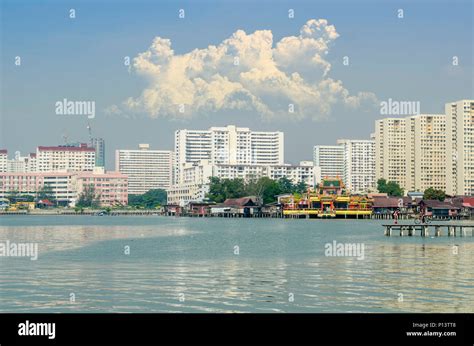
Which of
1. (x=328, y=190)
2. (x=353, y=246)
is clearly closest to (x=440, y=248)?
(x=353, y=246)

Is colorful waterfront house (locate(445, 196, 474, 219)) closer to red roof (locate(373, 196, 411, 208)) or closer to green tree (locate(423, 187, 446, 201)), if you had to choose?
green tree (locate(423, 187, 446, 201))

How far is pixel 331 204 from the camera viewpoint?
165 metres

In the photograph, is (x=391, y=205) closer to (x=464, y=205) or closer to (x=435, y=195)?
(x=435, y=195)

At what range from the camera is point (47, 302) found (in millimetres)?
27781

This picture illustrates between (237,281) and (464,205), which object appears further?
(464,205)

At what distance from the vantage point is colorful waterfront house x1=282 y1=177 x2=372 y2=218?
540 ft

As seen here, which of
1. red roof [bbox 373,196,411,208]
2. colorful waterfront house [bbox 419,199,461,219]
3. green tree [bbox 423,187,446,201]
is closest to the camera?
colorful waterfront house [bbox 419,199,461,219]

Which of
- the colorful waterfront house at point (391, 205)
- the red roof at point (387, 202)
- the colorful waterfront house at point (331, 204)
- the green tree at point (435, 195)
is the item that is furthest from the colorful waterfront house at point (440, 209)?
the colorful waterfront house at point (331, 204)

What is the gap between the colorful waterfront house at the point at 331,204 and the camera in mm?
164500

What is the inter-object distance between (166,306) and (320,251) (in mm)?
28989

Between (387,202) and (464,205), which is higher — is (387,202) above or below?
above

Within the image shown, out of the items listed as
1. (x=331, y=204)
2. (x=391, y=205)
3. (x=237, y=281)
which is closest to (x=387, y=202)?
(x=391, y=205)

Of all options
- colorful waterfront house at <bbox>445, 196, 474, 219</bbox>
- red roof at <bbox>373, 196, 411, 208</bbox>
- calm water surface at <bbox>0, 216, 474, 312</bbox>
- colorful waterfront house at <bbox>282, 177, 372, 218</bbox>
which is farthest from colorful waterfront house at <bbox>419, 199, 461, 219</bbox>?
calm water surface at <bbox>0, 216, 474, 312</bbox>

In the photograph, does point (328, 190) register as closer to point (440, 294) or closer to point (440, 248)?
point (440, 248)
